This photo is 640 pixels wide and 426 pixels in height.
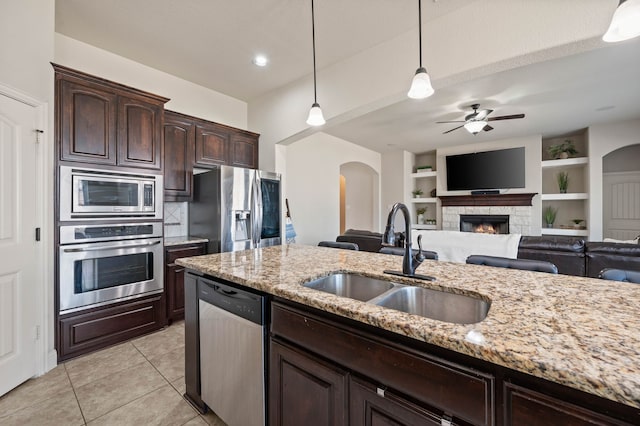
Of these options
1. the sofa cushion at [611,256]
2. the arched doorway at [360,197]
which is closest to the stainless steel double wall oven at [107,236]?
the sofa cushion at [611,256]

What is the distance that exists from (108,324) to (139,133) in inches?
71.5

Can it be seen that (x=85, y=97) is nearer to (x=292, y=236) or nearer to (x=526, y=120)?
(x=292, y=236)

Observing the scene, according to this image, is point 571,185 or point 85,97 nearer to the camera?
point 85,97

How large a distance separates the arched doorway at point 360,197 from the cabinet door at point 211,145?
4.35 meters

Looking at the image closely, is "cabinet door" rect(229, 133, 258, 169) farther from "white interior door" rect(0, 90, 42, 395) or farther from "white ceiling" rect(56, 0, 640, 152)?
"white interior door" rect(0, 90, 42, 395)

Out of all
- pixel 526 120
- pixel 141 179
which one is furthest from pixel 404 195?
pixel 141 179

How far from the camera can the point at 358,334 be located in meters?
0.95

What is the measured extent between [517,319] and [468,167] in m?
7.02

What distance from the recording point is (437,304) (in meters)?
1.26

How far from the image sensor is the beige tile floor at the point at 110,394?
67.1 inches

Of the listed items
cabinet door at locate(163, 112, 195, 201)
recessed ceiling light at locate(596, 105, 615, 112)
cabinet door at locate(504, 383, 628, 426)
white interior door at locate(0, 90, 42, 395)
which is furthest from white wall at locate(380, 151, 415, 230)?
cabinet door at locate(504, 383, 628, 426)

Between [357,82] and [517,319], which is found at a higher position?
[357,82]

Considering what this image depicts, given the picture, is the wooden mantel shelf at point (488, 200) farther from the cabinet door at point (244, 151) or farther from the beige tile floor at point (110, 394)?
the beige tile floor at point (110, 394)

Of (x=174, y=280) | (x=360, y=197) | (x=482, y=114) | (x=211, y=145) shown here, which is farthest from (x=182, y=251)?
(x=360, y=197)
